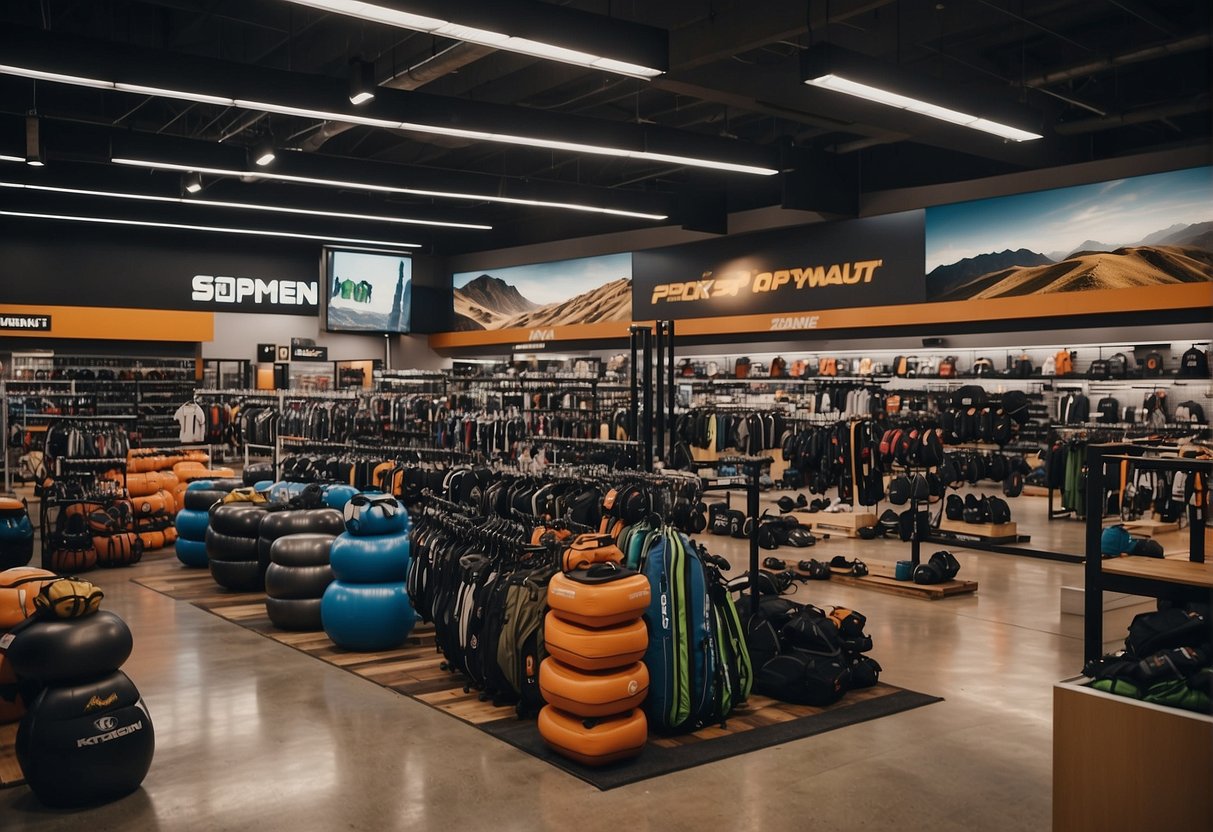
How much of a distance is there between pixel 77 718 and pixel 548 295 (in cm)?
1530

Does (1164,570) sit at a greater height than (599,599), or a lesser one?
greater

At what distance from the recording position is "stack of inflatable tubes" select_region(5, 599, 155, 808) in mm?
3982

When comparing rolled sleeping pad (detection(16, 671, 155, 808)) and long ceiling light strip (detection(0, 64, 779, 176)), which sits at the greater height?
long ceiling light strip (detection(0, 64, 779, 176))

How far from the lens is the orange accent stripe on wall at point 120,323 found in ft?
55.9

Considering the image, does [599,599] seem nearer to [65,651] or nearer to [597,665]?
[597,665]

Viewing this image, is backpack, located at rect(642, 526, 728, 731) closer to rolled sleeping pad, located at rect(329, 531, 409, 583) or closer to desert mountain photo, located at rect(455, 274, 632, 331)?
rolled sleeping pad, located at rect(329, 531, 409, 583)

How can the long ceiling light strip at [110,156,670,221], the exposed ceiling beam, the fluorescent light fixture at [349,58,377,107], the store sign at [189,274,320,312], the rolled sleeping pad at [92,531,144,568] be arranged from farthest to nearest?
the store sign at [189,274,320,312] → the long ceiling light strip at [110,156,670,221] → the rolled sleeping pad at [92,531,144,568] → the fluorescent light fixture at [349,58,377,107] → the exposed ceiling beam

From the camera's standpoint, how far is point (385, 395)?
38.9 ft

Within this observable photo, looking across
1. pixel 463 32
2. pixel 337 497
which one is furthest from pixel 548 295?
pixel 463 32

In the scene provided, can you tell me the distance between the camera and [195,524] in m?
9.52

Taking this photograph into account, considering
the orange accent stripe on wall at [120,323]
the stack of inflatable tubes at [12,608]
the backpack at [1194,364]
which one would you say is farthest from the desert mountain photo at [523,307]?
the stack of inflatable tubes at [12,608]

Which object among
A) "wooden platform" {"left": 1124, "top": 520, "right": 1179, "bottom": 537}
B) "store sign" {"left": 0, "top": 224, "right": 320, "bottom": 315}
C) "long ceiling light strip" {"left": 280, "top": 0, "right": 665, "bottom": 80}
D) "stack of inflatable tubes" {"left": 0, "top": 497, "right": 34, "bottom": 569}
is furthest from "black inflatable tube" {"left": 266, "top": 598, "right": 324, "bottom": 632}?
"store sign" {"left": 0, "top": 224, "right": 320, "bottom": 315}

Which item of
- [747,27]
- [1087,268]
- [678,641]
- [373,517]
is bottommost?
[678,641]

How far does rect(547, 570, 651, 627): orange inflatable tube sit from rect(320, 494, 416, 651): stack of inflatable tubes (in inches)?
88.5
